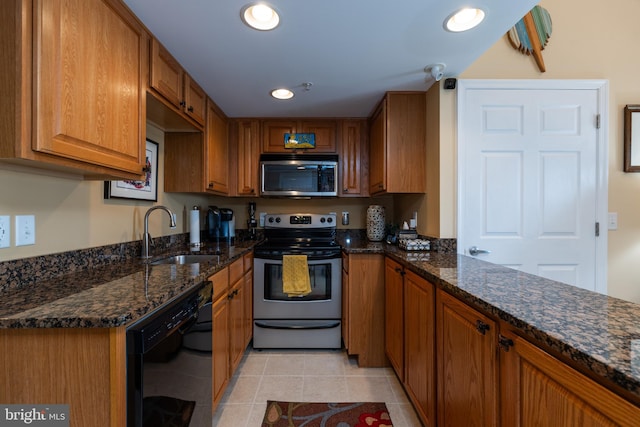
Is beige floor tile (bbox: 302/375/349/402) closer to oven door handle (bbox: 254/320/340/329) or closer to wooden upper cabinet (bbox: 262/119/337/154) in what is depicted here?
oven door handle (bbox: 254/320/340/329)

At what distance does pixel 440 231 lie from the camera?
1.94 meters

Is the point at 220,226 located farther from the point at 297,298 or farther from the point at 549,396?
the point at 549,396

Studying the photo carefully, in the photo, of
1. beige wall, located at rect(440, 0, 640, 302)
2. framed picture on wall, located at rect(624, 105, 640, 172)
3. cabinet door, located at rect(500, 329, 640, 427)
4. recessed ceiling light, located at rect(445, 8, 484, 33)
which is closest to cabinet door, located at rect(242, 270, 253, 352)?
cabinet door, located at rect(500, 329, 640, 427)

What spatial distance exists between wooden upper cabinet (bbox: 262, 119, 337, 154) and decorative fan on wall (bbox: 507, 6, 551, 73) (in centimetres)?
151

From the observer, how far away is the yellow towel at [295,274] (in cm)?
231

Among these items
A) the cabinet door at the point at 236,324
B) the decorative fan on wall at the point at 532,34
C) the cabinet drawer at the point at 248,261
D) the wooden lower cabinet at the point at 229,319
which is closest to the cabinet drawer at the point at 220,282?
the wooden lower cabinet at the point at 229,319

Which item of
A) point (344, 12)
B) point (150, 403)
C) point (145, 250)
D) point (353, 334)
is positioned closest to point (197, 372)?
point (150, 403)

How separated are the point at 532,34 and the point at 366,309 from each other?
2.34m

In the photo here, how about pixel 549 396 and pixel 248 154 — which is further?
pixel 248 154

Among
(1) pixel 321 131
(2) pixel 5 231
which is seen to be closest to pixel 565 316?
(2) pixel 5 231

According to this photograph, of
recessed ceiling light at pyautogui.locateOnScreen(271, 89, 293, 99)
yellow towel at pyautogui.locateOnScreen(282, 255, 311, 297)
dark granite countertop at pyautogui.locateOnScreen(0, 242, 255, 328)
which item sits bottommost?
yellow towel at pyautogui.locateOnScreen(282, 255, 311, 297)

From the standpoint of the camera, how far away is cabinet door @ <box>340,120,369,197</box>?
9.04ft

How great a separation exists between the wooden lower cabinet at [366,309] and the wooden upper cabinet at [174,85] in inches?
62.0

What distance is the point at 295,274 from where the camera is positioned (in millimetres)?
2320
